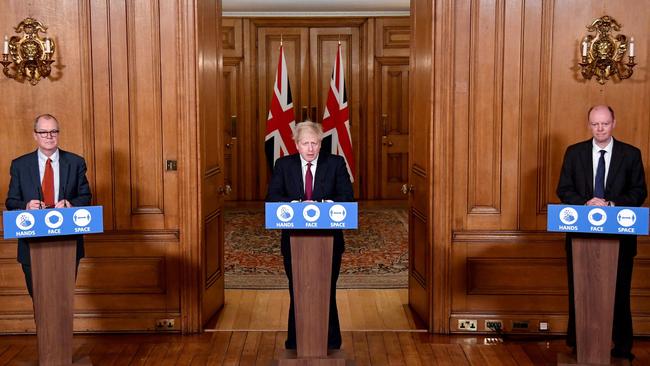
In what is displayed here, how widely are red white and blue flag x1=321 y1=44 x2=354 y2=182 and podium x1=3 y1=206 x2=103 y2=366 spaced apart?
208 inches

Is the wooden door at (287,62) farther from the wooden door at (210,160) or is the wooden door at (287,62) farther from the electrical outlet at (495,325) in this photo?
the electrical outlet at (495,325)

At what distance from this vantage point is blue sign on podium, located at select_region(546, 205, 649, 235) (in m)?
4.21

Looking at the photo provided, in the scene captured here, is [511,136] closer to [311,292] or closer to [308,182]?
[308,182]

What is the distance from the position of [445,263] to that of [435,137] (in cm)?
89

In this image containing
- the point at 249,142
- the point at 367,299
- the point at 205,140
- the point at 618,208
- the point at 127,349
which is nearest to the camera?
the point at 618,208

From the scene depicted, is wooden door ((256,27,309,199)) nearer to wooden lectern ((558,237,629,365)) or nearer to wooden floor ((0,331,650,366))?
wooden floor ((0,331,650,366))

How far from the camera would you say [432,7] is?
5.52 m

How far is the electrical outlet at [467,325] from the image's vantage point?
18.8 feet

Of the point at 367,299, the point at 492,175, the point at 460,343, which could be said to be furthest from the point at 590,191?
the point at 367,299

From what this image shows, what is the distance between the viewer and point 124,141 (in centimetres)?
562

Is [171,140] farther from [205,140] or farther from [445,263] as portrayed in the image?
[445,263]

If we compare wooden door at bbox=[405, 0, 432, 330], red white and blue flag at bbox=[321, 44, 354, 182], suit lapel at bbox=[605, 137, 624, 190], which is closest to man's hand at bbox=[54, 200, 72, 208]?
wooden door at bbox=[405, 0, 432, 330]

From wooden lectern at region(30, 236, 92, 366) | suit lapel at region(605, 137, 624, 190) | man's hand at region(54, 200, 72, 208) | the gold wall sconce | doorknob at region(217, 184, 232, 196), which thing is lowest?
wooden lectern at region(30, 236, 92, 366)

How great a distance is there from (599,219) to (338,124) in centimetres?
569
